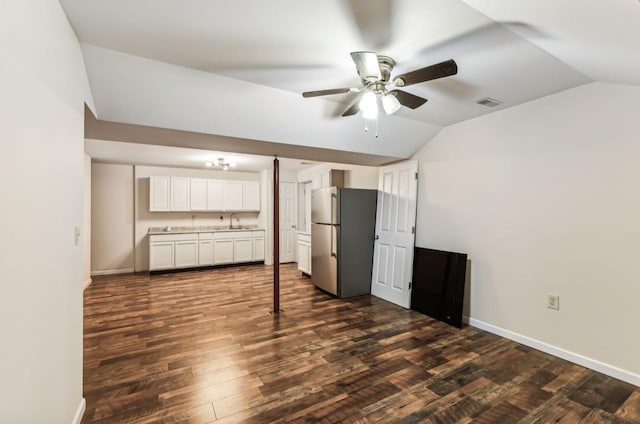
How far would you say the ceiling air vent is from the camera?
277 centimetres

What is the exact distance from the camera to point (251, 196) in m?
7.15

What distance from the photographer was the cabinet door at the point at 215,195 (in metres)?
6.65

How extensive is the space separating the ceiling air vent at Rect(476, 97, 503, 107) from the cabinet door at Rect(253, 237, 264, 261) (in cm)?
545

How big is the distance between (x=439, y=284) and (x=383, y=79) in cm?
258

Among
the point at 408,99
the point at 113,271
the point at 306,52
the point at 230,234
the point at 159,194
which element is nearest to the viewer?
the point at 306,52

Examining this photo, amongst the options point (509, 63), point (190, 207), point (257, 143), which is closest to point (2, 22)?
point (257, 143)

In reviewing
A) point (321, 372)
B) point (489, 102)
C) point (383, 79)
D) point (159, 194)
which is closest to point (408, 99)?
point (383, 79)

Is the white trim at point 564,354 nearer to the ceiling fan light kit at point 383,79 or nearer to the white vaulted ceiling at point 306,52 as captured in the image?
the white vaulted ceiling at point 306,52

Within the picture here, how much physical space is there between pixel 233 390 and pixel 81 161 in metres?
1.91

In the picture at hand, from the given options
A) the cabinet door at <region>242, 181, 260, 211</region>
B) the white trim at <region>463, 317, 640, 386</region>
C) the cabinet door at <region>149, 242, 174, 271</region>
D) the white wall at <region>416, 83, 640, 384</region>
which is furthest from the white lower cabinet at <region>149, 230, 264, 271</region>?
the white trim at <region>463, 317, 640, 386</region>

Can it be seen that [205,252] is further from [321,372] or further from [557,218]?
[557,218]

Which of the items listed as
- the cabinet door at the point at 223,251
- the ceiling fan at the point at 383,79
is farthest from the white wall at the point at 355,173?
the ceiling fan at the point at 383,79

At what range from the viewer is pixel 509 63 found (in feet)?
6.88

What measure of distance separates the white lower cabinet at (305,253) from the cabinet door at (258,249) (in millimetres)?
1663
